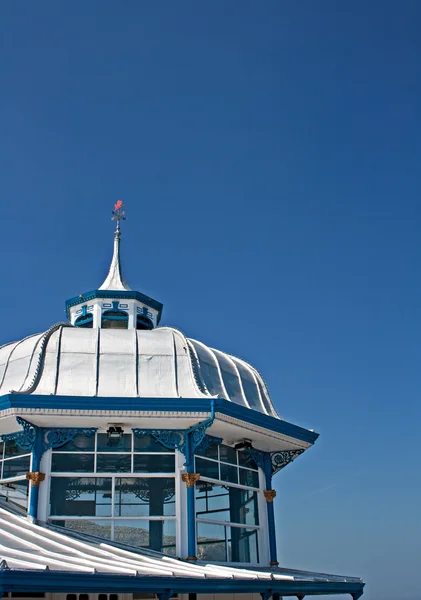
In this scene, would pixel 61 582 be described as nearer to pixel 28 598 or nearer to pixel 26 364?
pixel 28 598

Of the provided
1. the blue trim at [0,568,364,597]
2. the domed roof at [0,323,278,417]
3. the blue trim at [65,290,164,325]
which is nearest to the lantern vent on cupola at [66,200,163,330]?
the blue trim at [65,290,164,325]

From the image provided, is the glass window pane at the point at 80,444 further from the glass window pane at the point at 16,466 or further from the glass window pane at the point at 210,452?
the glass window pane at the point at 210,452

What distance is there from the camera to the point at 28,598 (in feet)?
42.9

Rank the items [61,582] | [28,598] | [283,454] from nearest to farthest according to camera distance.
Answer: [61,582] → [28,598] → [283,454]

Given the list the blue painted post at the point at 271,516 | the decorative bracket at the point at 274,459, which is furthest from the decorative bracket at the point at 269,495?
the decorative bracket at the point at 274,459

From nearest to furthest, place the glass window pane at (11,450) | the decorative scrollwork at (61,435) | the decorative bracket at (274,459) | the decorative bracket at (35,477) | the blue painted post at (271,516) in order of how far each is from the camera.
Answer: the decorative bracket at (35,477) → the decorative scrollwork at (61,435) → the glass window pane at (11,450) → the blue painted post at (271,516) → the decorative bracket at (274,459)

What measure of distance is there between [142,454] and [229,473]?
7.80 feet

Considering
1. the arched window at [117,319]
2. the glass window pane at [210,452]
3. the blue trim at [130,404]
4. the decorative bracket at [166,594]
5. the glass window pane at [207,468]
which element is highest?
the arched window at [117,319]

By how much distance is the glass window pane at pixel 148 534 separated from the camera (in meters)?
14.8

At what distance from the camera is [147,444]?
1562 centimetres

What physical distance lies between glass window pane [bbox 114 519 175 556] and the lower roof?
3.57ft

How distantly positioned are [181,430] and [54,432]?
284 centimetres

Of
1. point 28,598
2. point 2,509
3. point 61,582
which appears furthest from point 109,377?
point 61,582

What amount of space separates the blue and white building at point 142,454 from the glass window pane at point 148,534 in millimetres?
22
